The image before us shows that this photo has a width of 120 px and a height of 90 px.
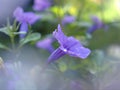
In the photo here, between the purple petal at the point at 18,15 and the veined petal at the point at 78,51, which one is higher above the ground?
the purple petal at the point at 18,15

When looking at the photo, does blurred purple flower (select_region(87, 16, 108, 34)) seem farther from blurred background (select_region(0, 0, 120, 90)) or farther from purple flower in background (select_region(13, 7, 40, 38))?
purple flower in background (select_region(13, 7, 40, 38))

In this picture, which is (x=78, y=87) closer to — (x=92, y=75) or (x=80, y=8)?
(x=92, y=75)

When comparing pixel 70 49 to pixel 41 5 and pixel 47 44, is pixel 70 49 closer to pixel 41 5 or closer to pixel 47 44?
pixel 47 44

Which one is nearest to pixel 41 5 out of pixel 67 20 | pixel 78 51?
pixel 67 20

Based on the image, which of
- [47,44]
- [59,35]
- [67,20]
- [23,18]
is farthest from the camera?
[67,20]

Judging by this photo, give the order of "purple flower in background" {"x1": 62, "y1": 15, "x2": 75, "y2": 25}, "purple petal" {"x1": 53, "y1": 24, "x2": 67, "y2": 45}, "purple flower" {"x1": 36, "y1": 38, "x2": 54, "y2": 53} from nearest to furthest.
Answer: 1. "purple petal" {"x1": 53, "y1": 24, "x2": 67, "y2": 45}
2. "purple flower" {"x1": 36, "y1": 38, "x2": 54, "y2": 53}
3. "purple flower in background" {"x1": 62, "y1": 15, "x2": 75, "y2": 25}

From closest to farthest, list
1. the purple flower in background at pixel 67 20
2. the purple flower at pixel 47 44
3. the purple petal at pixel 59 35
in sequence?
the purple petal at pixel 59 35 < the purple flower at pixel 47 44 < the purple flower in background at pixel 67 20

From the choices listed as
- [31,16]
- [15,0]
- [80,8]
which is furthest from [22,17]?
[80,8]

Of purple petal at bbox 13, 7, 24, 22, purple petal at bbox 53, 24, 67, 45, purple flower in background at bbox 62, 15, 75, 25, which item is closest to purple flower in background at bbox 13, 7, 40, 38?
purple petal at bbox 13, 7, 24, 22

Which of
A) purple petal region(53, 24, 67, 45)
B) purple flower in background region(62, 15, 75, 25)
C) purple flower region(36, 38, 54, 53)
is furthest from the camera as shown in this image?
purple flower in background region(62, 15, 75, 25)

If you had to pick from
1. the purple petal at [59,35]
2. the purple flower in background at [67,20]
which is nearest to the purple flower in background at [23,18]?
the purple petal at [59,35]

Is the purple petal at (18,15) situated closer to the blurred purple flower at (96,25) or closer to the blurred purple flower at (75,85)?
the blurred purple flower at (75,85)

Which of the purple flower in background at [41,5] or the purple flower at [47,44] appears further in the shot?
the purple flower in background at [41,5]
